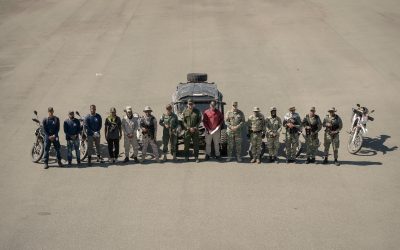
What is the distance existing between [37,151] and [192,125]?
5128mm

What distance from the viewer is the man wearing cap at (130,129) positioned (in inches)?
677

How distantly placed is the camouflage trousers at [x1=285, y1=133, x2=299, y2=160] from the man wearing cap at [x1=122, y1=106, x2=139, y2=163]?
4782 millimetres

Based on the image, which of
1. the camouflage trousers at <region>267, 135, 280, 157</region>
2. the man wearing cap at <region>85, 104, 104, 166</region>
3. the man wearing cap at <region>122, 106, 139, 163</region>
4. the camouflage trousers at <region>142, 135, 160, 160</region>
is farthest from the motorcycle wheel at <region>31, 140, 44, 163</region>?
the camouflage trousers at <region>267, 135, 280, 157</region>

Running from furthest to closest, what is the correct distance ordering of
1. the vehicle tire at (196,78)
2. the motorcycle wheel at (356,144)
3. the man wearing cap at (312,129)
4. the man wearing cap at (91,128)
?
the vehicle tire at (196,78) < the motorcycle wheel at (356,144) < the man wearing cap at (91,128) < the man wearing cap at (312,129)

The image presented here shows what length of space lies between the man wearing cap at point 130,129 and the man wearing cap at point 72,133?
57.3 inches

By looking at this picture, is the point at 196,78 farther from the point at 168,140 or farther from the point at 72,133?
the point at 72,133

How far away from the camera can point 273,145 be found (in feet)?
56.9

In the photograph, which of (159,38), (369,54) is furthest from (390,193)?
(159,38)

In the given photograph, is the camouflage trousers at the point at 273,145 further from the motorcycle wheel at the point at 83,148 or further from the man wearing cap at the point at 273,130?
the motorcycle wheel at the point at 83,148

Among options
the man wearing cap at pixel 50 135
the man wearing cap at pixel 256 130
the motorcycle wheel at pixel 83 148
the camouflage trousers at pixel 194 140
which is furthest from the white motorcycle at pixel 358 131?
the man wearing cap at pixel 50 135

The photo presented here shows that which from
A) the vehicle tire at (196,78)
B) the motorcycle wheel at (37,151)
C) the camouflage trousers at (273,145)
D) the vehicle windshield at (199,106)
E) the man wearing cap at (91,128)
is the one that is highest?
the vehicle tire at (196,78)

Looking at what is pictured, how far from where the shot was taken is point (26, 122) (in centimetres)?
2097

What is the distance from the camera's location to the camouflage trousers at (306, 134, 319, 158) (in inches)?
674

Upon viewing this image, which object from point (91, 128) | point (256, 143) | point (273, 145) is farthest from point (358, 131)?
point (91, 128)
